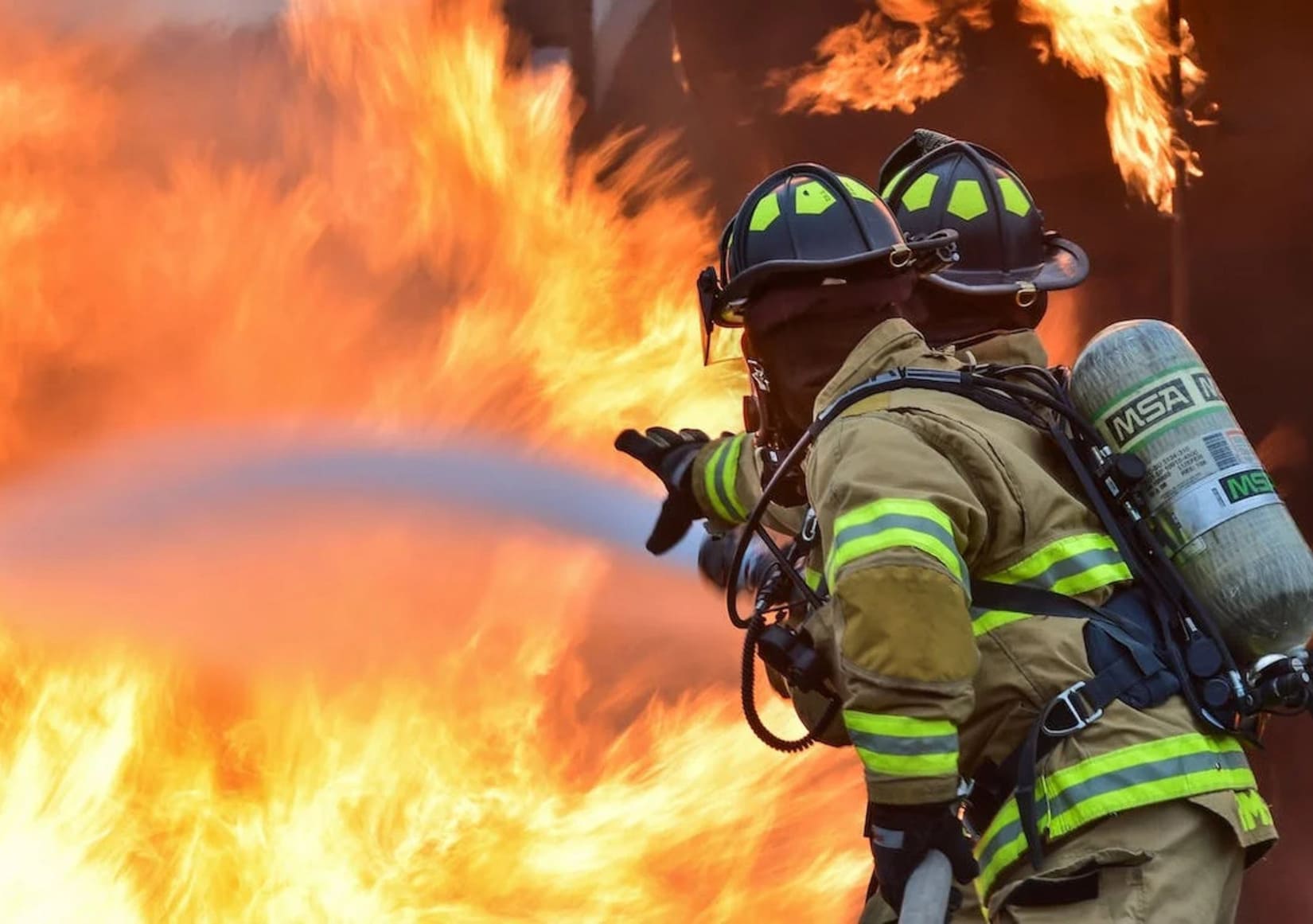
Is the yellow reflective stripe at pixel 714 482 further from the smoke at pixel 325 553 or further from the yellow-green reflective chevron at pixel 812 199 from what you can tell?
the yellow-green reflective chevron at pixel 812 199

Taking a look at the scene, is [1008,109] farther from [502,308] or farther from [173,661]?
[173,661]

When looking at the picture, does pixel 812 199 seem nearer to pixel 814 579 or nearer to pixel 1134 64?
pixel 814 579

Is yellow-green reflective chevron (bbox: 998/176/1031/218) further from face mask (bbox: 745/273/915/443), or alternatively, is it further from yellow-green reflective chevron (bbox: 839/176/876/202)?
face mask (bbox: 745/273/915/443)

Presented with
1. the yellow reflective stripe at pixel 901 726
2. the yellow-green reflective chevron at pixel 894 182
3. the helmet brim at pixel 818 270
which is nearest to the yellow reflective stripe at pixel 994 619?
the yellow reflective stripe at pixel 901 726

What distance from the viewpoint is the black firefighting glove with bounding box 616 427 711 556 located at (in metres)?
4.34

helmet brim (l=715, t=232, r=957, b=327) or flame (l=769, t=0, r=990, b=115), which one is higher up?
flame (l=769, t=0, r=990, b=115)

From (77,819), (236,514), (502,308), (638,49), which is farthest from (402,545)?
(638,49)

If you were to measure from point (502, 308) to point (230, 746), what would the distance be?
65.8 inches

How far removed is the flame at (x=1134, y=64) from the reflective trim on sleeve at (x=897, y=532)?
12.6ft

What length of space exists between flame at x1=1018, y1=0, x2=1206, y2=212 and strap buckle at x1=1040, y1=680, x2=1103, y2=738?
12.4 ft

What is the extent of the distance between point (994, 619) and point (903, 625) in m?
0.31

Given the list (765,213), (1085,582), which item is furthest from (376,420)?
(1085,582)

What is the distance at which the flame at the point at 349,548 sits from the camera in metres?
4.66

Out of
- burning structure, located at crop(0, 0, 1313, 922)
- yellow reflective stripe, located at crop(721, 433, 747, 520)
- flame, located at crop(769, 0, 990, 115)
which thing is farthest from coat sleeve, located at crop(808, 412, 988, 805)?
flame, located at crop(769, 0, 990, 115)
